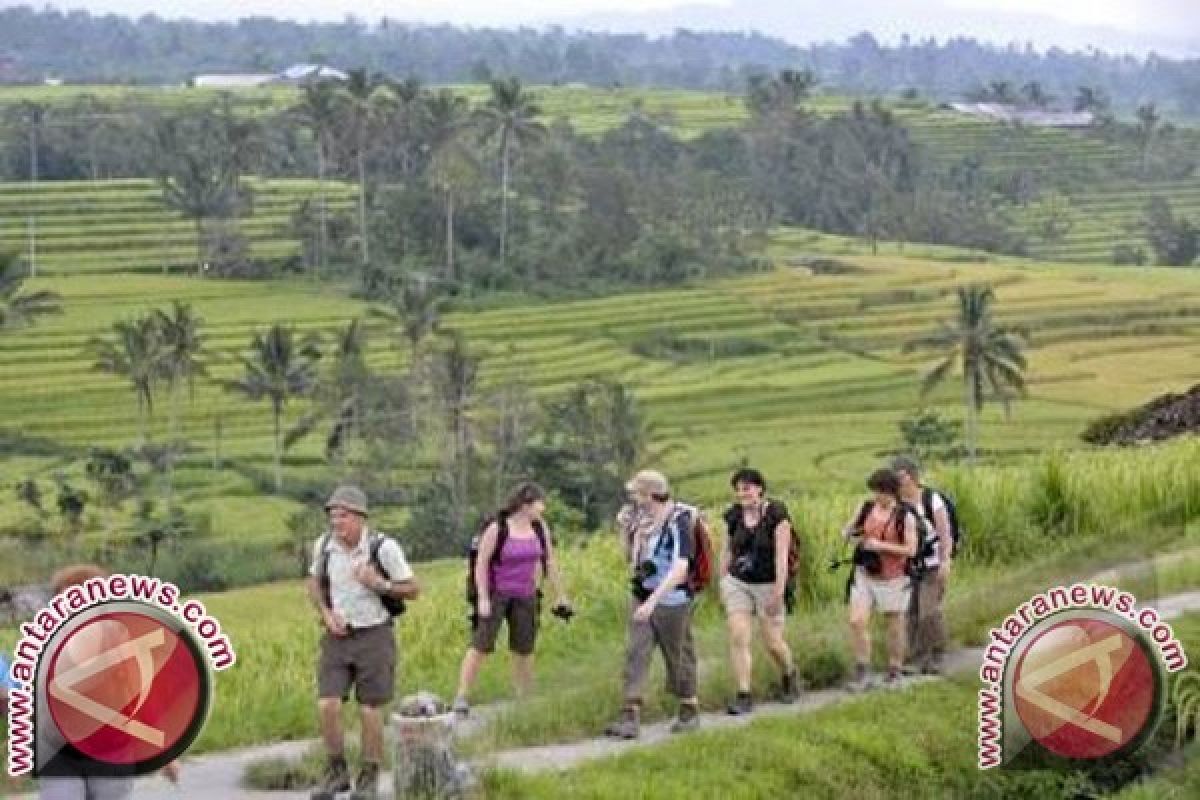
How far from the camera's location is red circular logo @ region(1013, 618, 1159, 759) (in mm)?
9383

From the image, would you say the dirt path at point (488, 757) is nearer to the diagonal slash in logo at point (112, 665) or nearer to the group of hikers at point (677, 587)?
the group of hikers at point (677, 587)

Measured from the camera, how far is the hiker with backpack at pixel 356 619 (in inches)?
353

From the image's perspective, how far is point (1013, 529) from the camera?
1619cm

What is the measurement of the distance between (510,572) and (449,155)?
73630 mm

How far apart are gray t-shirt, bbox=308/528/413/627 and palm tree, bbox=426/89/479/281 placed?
226 feet

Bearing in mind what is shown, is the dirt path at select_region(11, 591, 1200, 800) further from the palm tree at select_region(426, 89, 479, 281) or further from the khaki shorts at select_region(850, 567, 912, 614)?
the palm tree at select_region(426, 89, 479, 281)

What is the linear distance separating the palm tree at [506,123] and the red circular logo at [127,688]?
242 feet

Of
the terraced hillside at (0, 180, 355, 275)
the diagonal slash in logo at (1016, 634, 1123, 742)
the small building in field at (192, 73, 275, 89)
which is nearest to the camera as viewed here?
the diagonal slash in logo at (1016, 634, 1123, 742)

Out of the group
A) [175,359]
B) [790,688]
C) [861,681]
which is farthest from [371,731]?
[175,359]

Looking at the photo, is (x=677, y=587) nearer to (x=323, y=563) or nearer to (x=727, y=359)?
(x=323, y=563)

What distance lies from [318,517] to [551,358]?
1929 centimetres

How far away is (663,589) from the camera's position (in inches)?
407

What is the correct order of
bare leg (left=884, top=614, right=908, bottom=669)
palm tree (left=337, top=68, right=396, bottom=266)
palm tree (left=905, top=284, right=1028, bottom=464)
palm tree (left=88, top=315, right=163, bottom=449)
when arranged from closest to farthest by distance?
bare leg (left=884, top=614, right=908, bottom=669), palm tree (left=905, top=284, right=1028, bottom=464), palm tree (left=88, top=315, right=163, bottom=449), palm tree (left=337, top=68, right=396, bottom=266)
